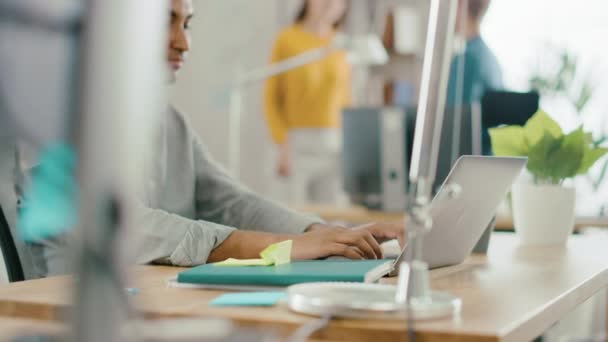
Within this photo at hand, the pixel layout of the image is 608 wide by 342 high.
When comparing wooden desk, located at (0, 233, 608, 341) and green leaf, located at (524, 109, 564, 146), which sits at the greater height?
green leaf, located at (524, 109, 564, 146)

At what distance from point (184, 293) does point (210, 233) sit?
1.30 ft

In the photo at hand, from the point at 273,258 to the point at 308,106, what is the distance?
3.92 metres

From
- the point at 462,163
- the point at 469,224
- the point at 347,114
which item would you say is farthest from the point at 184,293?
the point at 347,114

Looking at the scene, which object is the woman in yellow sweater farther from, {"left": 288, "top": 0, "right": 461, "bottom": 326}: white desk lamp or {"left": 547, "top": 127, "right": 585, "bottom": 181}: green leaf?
{"left": 288, "top": 0, "right": 461, "bottom": 326}: white desk lamp

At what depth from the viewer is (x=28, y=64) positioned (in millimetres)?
426

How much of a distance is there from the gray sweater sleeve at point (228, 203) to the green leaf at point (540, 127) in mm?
482

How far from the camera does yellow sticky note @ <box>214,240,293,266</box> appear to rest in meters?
1.25

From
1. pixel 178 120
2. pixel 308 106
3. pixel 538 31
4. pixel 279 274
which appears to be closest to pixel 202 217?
pixel 178 120

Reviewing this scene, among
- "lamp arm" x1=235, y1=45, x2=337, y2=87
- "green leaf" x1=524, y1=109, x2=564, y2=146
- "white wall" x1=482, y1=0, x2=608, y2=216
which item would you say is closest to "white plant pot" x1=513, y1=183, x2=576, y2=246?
"green leaf" x1=524, y1=109, x2=564, y2=146

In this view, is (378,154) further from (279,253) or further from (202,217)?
(279,253)

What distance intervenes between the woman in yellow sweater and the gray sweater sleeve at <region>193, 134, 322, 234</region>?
3.14 m

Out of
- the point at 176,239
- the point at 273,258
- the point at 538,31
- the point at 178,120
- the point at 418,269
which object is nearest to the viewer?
the point at 418,269

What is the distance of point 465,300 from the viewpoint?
40.4 inches

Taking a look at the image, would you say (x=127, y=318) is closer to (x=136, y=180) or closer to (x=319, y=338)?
(x=136, y=180)
